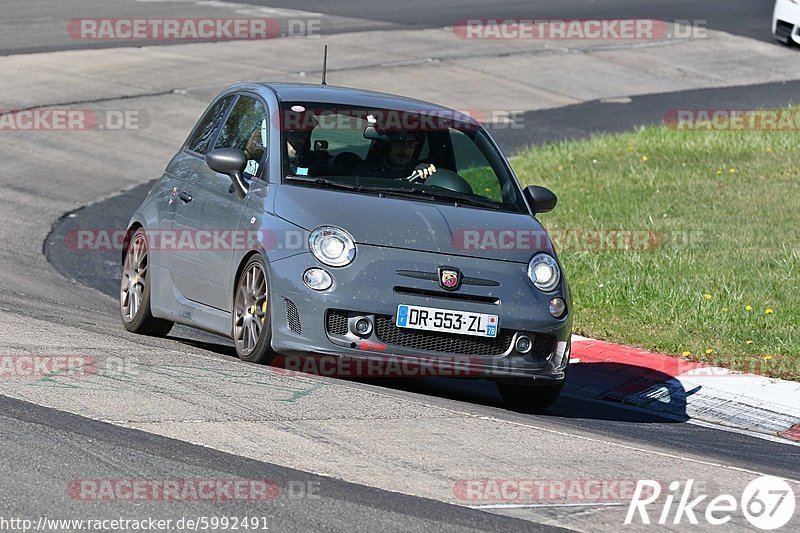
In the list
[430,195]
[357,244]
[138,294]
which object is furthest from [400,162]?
[138,294]

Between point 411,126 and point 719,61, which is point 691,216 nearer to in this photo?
point 411,126

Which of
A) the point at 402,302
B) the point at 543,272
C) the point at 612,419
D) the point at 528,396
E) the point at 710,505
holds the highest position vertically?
the point at 543,272

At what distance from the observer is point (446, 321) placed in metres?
8.09

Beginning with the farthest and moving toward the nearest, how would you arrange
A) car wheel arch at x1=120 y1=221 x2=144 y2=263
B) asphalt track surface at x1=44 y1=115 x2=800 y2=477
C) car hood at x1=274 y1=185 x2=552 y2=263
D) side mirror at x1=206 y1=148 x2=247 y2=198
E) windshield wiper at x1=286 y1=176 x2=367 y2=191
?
car wheel arch at x1=120 y1=221 x2=144 y2=263
side mirror at x1=206 y1=148 x2=247 y2=198
windshield wiper at x1=286 y1=176 x2=367 y2=191
car hood at x1=274 y1=185 x2=552 y2=263
asphalt track surface at x1=44 y1=115 x2=800 y2=477

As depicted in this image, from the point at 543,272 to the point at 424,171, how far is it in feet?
3.85

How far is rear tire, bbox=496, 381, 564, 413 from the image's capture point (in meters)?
8.81

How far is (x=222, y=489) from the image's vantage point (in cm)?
573

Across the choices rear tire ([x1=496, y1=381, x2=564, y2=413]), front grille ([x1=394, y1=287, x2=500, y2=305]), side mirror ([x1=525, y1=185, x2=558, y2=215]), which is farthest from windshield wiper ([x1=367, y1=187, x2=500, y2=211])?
rear tire ([x1=496, y1=381, x2=564, y2=413])

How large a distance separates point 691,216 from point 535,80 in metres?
9.50

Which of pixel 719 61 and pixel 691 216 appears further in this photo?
pixel 719 61

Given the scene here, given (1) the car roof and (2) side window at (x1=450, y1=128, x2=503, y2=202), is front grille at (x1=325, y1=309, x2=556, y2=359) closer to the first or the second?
(2) side window at (x1=450, y1=128, x2=503, y2=202)

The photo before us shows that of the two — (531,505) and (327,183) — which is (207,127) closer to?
(327,183)

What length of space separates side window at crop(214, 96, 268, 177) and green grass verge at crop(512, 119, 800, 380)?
336cm

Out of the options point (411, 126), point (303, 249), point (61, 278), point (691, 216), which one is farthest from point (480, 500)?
point (691, 216)
